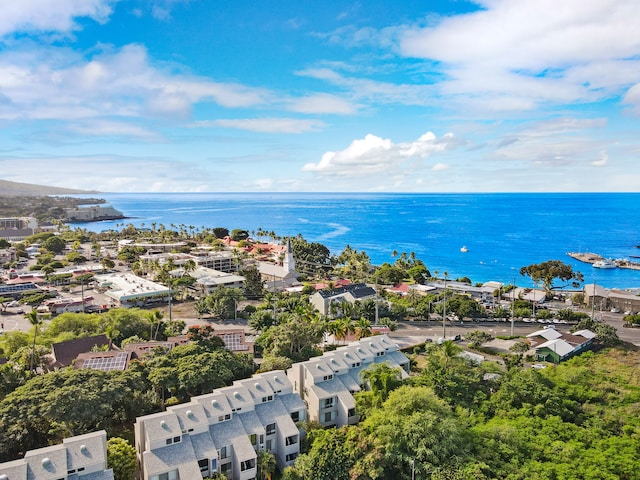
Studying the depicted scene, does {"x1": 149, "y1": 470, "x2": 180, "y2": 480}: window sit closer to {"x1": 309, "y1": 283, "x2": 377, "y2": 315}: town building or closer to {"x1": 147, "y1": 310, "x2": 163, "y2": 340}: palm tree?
{"x1": 147, "y1": 310, "x2": 163, "y2": 340}: palm tree

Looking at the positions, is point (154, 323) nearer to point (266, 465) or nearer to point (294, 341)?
point (294, 341)

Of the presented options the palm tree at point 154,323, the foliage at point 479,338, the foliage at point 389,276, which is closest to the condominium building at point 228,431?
the foliage at point 479,338

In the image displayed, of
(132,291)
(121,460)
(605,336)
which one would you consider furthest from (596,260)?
(121,460)

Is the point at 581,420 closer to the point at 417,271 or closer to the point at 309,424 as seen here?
the point at 309,424

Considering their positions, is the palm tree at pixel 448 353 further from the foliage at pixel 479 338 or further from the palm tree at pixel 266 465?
the palm tree at pixel 266 465

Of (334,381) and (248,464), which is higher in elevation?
(334,381)

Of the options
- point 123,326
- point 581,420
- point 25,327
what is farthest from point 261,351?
point 25,327
